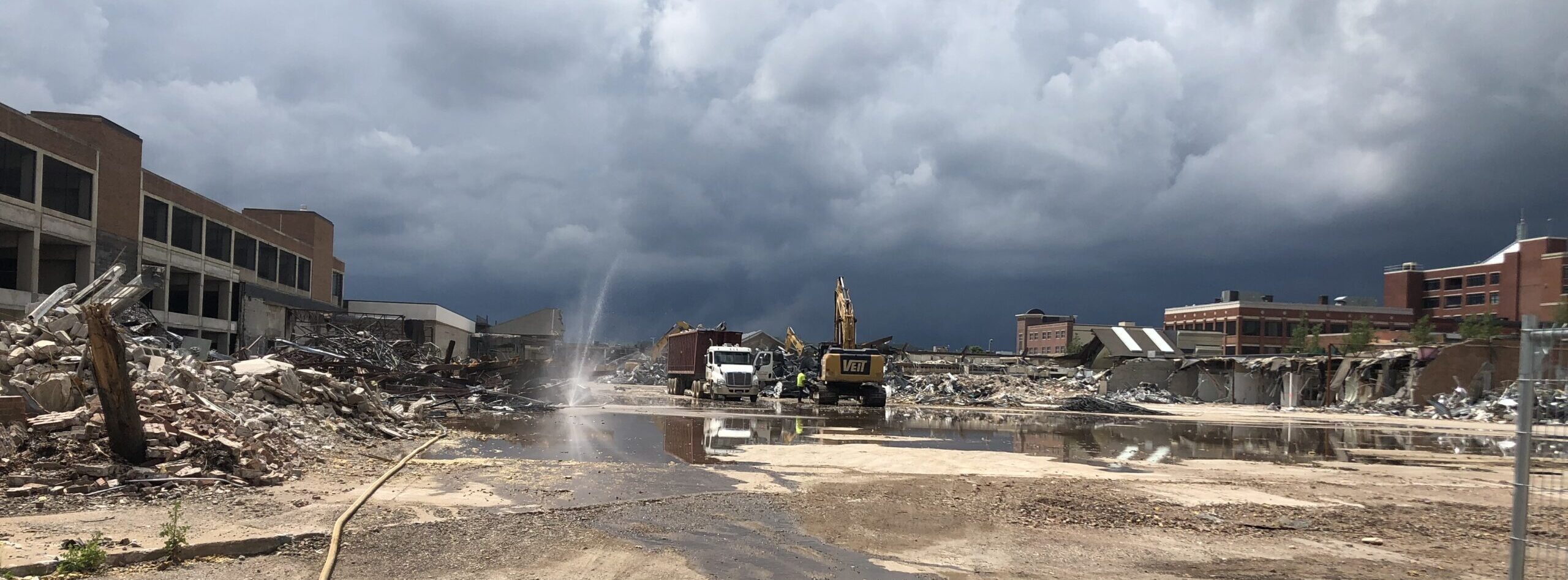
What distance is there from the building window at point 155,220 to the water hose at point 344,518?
130 feet

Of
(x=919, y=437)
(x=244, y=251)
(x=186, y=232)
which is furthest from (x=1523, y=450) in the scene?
(x=244, y=251)

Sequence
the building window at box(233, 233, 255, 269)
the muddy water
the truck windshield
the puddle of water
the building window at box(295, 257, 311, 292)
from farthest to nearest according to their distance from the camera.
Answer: the building window at box(295, 257, 311, 292), the building window at box(233, 233, 255, 269), the truck windshield, the muddy water, the puddle of water

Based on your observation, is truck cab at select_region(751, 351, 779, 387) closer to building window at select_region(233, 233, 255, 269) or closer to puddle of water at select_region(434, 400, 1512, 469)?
puddle of water at select_region(434, 400, 1512, 469)

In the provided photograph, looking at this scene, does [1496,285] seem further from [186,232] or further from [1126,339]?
[186,232]

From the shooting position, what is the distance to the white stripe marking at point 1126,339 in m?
73.8

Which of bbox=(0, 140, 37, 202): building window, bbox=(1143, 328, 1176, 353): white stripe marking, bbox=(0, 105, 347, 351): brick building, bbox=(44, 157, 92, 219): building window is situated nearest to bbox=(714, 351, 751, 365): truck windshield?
bbox=(0, 105, 347, 351): brick building

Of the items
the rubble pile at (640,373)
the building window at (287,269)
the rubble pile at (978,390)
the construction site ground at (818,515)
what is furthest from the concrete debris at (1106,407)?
the building window at (287,269)

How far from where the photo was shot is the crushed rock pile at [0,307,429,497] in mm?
10094

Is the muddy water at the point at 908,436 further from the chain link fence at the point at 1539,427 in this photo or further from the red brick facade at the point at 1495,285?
the red brick facade at the point at 1495,285

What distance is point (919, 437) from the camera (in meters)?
23.2

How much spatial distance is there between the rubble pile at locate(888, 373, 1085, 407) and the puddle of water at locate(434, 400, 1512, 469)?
10.8 m

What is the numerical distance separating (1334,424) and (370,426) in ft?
113

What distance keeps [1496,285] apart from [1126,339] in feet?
194

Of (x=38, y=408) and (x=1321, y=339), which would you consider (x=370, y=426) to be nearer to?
(x=38, y=408)
